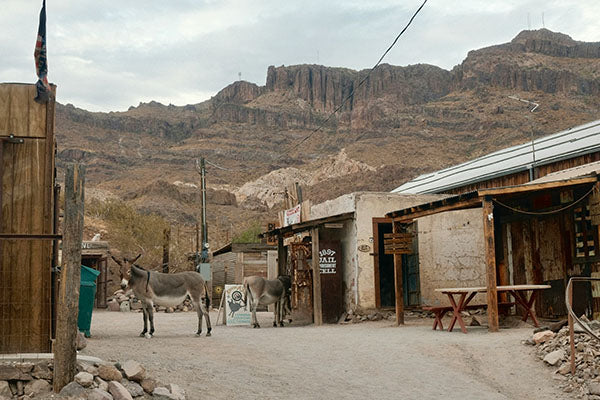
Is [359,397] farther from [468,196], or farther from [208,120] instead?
[208,120]

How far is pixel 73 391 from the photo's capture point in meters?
6.73

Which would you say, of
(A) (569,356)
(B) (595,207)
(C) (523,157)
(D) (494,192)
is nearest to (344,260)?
(D) (494,192)

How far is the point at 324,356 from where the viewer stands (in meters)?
10.7

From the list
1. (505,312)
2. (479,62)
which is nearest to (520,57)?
(479,62)

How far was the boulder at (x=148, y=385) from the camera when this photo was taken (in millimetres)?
7347

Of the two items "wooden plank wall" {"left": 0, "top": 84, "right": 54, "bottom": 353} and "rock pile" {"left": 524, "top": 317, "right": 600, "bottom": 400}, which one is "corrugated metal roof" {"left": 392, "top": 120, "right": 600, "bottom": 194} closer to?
"rock pile" {"left": 524, "top": 317, "right": 600, "bottom": 400}

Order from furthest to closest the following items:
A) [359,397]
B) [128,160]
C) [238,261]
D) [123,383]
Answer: [128,160] < [238,261] < [359,397] < [123,383]

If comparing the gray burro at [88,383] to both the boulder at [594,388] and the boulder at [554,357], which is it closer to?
the boulder at [594,388]

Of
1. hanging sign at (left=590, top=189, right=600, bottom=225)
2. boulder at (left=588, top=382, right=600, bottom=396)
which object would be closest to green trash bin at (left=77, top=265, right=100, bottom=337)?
boulder at (left=588, top=382, right=600, bottom=396)

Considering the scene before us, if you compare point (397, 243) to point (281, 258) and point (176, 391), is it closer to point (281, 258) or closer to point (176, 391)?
point (281, 258)

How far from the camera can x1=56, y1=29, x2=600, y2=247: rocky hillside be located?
7250cm

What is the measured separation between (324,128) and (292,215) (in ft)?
283

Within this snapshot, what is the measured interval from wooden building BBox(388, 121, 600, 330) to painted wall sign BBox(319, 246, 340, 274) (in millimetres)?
2139

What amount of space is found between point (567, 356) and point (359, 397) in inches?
129
